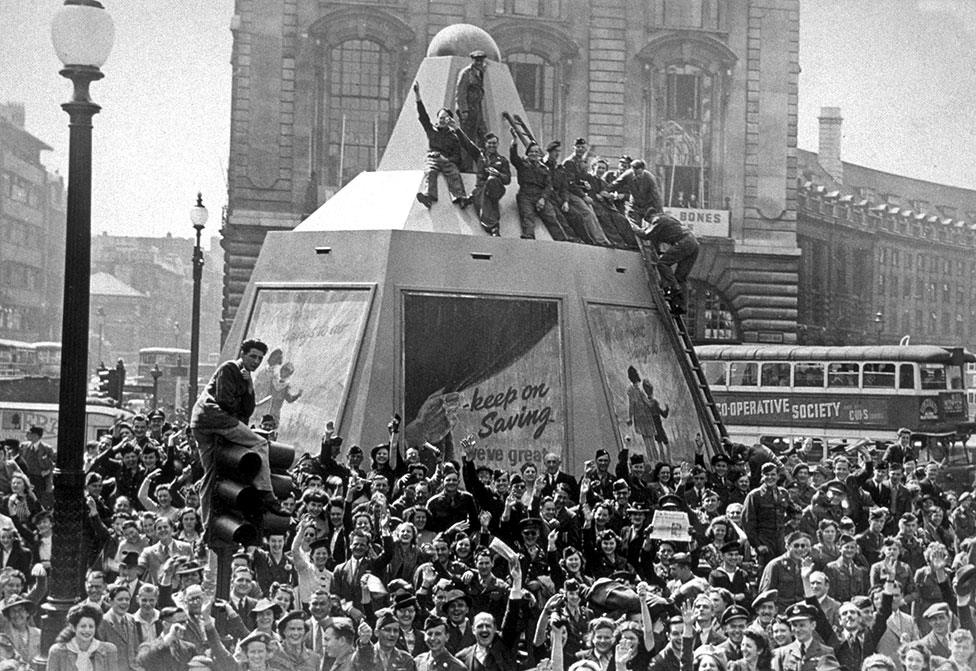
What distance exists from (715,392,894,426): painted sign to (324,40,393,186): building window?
16140 millimetres

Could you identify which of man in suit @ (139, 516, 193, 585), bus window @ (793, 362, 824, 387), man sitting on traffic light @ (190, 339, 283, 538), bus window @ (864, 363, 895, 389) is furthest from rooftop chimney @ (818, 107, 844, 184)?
man sitting on traffic light @ (190, 339, 283, 538)

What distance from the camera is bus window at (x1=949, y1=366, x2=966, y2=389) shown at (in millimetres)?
31312

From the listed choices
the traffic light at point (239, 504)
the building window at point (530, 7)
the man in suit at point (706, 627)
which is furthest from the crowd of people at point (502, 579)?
the building window at point (530, 7)

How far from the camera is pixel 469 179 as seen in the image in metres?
21.9

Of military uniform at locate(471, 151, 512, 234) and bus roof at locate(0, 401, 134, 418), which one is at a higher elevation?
military uniform at locate(471, 151, 512, 234)

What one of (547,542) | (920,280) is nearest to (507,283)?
(547,542)

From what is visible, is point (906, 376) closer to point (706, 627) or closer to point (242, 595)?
point (706, 627)

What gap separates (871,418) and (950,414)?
2.06 m

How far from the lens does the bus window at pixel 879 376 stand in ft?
101

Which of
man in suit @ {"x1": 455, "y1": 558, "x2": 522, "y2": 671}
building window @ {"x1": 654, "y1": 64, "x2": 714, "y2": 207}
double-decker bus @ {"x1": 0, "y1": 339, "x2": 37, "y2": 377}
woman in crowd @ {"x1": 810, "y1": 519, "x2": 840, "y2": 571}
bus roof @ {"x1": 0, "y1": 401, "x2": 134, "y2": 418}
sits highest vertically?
building window @ {"x1": 654, "y1": 64, "x2": 714, "y2": 207}

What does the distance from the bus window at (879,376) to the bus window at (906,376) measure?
162 millimetres

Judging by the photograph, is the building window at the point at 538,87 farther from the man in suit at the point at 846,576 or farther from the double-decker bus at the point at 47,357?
the man in suit at the point at 846,576

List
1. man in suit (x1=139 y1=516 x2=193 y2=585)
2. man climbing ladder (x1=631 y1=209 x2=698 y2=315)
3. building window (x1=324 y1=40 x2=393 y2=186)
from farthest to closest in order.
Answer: building window (x1=324 y1=40 x2=393 y2=186) < man climbing ladder (x1=631 y1=209 x2=698 y2=315) < man in suit (x1=139 y1=516 x2=193 y2=585)

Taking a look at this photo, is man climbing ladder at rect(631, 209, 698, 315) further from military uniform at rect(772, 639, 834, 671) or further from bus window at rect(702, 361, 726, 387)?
military uniform at rect(772, 639, 834, 671)
